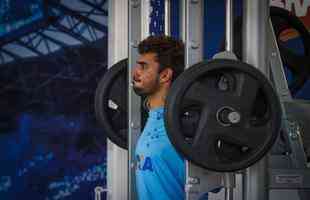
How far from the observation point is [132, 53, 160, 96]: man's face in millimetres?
2391

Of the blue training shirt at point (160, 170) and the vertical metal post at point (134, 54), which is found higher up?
the vertical metal post at point (134, 54)

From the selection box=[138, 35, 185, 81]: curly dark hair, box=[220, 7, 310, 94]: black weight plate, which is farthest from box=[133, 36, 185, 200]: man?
box=[220, 7, 310, 94]: black weight plate

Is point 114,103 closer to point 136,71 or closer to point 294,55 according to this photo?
point 136,71

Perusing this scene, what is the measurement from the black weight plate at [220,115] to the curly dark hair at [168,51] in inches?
19.8

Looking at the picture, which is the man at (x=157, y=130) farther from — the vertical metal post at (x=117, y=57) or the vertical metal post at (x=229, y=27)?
the vertical metal post at (x=229, y=27)

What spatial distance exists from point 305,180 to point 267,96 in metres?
0.69

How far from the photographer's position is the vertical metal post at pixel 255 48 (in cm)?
199

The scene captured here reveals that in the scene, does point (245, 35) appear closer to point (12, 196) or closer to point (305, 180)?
point (305, 180)

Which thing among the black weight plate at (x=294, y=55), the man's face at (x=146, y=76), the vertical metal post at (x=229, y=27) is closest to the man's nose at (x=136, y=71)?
the man's face at (x=146, y=76)

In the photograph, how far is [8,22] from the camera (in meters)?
5.00

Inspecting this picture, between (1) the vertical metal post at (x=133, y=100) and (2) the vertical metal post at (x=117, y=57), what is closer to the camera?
(1) the vertical metal post at (x=133, y=100)

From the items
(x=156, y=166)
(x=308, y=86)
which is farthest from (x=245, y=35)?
(x=308, y=86)

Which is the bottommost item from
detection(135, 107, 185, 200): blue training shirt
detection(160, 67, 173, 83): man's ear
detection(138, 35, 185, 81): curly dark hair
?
detection(135, 107, 185, 200): blue training shirt

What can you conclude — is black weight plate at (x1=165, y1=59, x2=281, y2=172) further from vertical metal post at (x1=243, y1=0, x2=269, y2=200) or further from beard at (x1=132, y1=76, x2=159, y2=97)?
beard at (x1=132, y1=76, x2=159, y2=97)
